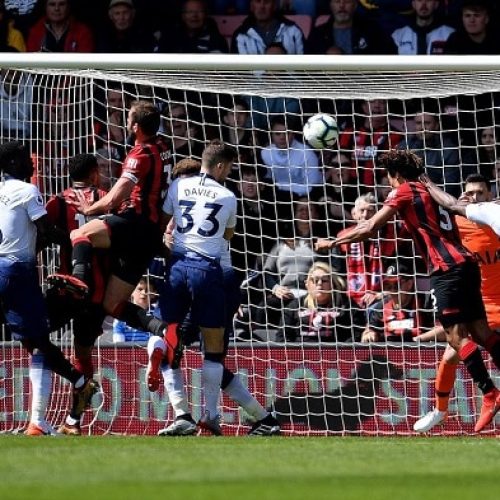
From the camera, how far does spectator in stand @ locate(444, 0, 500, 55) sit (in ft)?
52.1

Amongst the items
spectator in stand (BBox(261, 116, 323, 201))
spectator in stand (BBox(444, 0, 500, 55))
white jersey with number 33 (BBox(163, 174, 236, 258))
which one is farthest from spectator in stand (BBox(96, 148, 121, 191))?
spectator in stand (BBox(444, 0, 500, 55))

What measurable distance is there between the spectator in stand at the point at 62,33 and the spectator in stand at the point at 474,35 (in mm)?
3973

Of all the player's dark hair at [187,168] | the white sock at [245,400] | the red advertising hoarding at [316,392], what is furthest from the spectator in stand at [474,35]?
the white sock at [245,400]

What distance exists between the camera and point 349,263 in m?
14.0

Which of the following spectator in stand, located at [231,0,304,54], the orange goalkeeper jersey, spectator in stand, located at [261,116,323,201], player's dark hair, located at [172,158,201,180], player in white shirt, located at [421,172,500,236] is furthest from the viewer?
spectator in stand, located at [231,0,304,54]

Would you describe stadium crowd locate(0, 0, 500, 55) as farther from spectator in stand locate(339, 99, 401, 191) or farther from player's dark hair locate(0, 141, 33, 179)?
player's dark hair locate(0, 141, 33, 179)

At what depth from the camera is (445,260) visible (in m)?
11.7

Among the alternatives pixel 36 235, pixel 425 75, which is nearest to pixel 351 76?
pixel 425 75

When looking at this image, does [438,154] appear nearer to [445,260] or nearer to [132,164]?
[445,260]

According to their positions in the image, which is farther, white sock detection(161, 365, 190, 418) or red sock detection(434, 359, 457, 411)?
red sock detection(434, 359, 457, 411)

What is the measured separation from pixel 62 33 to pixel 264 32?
7.39 feet

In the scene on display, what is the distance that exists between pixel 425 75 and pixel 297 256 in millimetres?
2357

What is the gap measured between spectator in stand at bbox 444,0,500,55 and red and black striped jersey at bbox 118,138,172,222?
530 centimetres

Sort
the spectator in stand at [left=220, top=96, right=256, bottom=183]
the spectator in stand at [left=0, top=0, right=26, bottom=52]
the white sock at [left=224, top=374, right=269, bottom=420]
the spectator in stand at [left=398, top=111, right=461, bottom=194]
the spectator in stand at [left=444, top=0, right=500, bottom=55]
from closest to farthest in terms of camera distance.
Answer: the white sock at [left=224, top=374, right=269, bottom=420]
the spectator in stand at [left=398, top=111, right=461, bottom=194]
the spectator in stand at [left=220, top=96, right=256, bottom=183]
the spectator in stand at [left=444, top=0, right=500, bottom=55]
the spectator in stand at [left=0, top=0, right=26, bottom=52]
